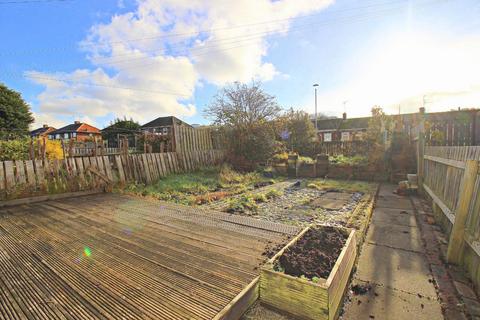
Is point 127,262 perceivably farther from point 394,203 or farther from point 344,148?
point 344,148

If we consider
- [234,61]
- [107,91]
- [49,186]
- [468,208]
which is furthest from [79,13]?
[107,91]

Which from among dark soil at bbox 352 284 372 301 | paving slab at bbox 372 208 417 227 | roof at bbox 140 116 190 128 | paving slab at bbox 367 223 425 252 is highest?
roof at bbox 140 116 190 128

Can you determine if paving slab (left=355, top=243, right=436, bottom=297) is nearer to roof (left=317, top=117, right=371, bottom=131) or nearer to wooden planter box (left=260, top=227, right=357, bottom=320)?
wooden planter box (left=260, top=227, right=357, bottom=320)

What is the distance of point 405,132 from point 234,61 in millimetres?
7440

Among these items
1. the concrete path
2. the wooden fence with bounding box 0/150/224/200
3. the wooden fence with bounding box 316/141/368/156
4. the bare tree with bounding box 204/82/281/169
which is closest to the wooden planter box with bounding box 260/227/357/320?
the concrete path

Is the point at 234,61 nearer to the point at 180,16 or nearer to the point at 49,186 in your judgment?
the point at 180,16

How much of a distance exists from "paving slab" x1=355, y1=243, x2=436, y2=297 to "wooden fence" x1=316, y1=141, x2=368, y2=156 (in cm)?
676

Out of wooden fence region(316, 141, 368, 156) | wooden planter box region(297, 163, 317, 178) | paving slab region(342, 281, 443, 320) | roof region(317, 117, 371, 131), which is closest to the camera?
paving slab region(342, 281, 443, 320)

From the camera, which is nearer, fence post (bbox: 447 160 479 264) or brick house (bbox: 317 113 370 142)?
fence post (bbox: 447 160 479 264)

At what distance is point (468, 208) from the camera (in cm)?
204

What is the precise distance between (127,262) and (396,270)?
2.46m

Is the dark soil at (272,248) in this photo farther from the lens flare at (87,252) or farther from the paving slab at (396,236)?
the lens flare at (87,252)

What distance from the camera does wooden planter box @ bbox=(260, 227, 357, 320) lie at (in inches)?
50.8

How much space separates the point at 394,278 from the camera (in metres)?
1.85
